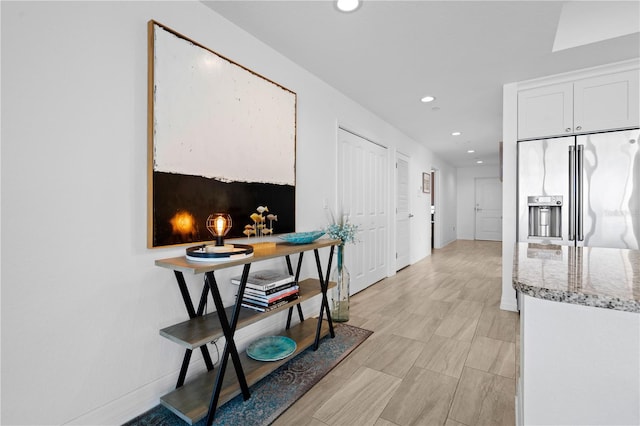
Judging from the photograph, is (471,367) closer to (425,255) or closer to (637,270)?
(637,270)

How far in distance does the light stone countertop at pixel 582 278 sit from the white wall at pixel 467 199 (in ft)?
28.1

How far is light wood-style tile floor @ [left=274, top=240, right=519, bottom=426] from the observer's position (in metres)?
1.54

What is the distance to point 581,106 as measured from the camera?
8.82ft

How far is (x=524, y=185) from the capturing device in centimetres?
289

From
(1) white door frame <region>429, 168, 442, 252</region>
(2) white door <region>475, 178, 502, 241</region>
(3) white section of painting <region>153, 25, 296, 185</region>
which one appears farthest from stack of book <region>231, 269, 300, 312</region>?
(2) white door <region>475, 178, 502, 241</region>

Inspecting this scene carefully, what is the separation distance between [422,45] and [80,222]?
249 cm

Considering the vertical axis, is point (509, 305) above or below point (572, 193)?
below

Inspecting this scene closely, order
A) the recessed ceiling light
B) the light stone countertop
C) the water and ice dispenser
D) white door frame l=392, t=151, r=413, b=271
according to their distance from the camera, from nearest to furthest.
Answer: the light stone countertop → the recessed ceiling light → the water and ice dispenser → white door frame l=392, t=151, r=413, b=271

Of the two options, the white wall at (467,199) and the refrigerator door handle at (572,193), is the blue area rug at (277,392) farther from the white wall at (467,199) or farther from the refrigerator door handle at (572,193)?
the white wall at (467,199)

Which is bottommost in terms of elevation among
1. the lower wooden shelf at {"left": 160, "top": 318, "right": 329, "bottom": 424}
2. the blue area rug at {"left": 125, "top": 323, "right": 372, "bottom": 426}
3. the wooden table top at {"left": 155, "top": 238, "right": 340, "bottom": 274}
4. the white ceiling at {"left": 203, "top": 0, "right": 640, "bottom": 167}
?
the blue area rug at {"left": 125, "top": 323, "right": 372, "bottom": 426}

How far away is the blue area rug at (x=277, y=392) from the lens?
1492mm

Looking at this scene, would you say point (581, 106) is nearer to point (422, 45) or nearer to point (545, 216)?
point (545, 216)

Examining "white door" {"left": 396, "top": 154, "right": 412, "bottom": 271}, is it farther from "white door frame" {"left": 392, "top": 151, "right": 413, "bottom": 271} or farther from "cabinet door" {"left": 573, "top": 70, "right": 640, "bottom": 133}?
"cabinet door" {"left": 573, "top": 70, "right": 640, "bottom": 133}

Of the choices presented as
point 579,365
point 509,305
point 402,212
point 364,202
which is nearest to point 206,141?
point 579,365
